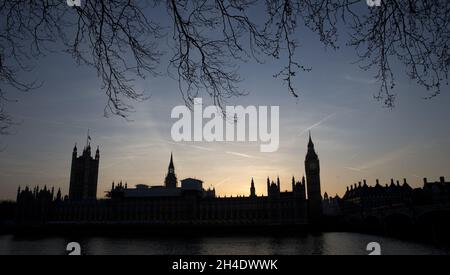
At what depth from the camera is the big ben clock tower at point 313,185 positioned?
101m

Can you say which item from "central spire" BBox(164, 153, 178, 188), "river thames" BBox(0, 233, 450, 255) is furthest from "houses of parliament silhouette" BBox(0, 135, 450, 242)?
"river thames" BBox(0, 233, 450, 255)

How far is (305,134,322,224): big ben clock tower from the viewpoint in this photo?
3964 inches

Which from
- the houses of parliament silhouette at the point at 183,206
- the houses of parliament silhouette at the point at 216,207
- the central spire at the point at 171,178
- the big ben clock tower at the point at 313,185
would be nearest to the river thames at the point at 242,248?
the houses of parliament silhouette at the point at 216,207

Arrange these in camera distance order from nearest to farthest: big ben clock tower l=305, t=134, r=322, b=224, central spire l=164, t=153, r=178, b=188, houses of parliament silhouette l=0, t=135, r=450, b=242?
houses of parliament silhouette l=0, t=135, r=450, b=242 < big ben clock tower l=305, t=134, r=322, b=224 < central spire l=164, t=153, r=178, b=188

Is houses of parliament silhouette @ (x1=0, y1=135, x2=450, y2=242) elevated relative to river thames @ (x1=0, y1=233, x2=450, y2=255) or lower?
elevated

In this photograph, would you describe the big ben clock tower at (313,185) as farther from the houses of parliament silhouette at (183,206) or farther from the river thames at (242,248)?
the river thames at (242,248)

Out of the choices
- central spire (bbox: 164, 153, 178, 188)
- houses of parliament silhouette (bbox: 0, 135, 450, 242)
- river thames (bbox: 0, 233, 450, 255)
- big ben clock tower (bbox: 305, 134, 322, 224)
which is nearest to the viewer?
river thames (bbox: 0, 233, 450, 255)

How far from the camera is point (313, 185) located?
109 m

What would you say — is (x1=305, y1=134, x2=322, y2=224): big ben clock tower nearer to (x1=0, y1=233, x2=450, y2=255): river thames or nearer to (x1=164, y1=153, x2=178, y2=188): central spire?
(x1=0, y1=233, x2=450, y2=255): river thames

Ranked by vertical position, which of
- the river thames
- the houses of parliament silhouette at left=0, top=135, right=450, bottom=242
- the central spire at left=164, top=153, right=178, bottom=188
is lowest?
the river thames
